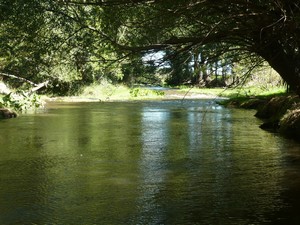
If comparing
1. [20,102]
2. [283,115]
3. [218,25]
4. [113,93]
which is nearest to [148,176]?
[218,25]

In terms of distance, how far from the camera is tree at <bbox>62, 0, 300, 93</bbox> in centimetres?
711

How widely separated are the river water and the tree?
1915 millimetres

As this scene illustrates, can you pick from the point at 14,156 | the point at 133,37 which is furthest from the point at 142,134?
the point at 133,37

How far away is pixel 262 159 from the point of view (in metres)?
10.9

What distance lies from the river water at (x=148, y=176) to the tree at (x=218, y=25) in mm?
1915

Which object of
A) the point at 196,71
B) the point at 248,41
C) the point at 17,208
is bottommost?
the point at 17,208

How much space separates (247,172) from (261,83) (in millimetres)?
21535

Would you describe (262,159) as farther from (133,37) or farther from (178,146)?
(133,37)

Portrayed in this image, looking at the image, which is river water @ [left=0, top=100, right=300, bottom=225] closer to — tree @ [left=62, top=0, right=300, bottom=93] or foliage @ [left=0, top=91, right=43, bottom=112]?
tree @ [left=62, top=0, right=300, bottom=93]

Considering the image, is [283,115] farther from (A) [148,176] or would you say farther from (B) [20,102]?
(B) [20,102]

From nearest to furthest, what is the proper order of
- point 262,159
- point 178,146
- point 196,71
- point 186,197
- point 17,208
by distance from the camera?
point 17,208, point 186,197, point 196,71, point 262,159, point 178,146

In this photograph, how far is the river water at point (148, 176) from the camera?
6.84 m

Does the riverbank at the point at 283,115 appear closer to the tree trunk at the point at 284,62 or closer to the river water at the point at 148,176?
the river water at the point at 148,176

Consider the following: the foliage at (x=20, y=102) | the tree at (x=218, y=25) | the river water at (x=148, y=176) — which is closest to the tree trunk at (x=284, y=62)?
the tree at (x=218, y=25)
